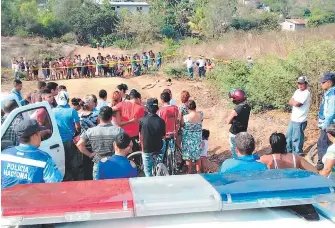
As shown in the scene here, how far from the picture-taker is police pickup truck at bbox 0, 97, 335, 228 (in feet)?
8.21

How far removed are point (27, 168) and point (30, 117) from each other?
2.41 metres

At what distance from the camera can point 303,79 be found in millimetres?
7914

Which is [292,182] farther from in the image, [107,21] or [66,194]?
[107,21]

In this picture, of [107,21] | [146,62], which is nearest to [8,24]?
[107,21]

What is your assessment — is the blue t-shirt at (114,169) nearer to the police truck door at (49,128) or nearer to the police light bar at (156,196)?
the police light bar at (156,196)

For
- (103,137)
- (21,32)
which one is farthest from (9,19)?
(103,137)

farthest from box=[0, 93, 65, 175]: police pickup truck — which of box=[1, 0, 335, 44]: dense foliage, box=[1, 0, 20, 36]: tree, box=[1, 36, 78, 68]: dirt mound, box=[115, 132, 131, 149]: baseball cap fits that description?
box=[1, 0, 20, 36]: tree

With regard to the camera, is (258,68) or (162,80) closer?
(258,68)

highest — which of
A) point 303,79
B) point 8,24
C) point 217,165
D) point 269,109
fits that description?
point 8,24

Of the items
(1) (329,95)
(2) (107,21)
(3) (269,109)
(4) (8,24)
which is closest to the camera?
(1) (329,95)

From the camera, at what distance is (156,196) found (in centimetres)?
268

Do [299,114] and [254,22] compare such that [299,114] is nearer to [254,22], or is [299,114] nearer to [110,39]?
[110,39]

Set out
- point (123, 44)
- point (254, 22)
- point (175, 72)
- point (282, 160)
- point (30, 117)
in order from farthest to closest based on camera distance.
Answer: point (254, 22)
point (123, 44)
point (175, 72)
point (30, 117)
point (282, 160)

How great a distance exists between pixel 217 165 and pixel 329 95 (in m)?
2.61
